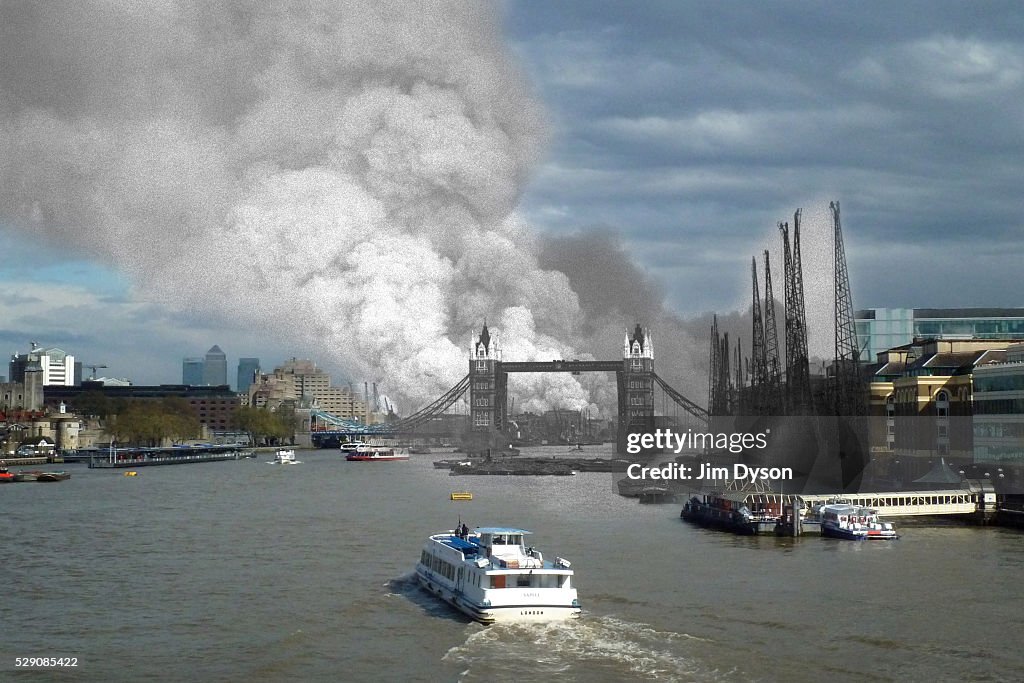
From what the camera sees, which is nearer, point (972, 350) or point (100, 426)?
point (972, 350)

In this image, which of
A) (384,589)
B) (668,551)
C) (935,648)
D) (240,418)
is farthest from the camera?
(240,418)

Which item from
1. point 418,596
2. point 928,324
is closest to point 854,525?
point 418,596

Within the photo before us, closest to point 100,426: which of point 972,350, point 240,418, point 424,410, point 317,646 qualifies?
point 240,418

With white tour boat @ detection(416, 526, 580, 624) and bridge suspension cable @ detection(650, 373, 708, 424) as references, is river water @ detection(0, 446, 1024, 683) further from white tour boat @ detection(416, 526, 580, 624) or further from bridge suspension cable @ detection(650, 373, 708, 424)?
bridge suspension cable @ detection(650, 373, 708, 424)

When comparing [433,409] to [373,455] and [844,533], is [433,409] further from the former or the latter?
[844,533]

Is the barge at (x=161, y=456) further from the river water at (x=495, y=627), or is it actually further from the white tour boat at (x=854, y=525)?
the white tour boat at (x=854, y=525)

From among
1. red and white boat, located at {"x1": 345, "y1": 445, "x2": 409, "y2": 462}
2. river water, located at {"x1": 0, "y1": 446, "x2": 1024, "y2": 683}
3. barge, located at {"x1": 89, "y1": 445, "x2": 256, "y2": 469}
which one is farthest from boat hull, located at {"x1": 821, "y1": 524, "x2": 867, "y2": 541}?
red and white boat, located at {"x1": 345, "y1": 445, "x2": 409, "y2": 462}

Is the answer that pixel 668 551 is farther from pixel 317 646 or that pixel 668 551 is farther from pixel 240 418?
pixel 240 418
